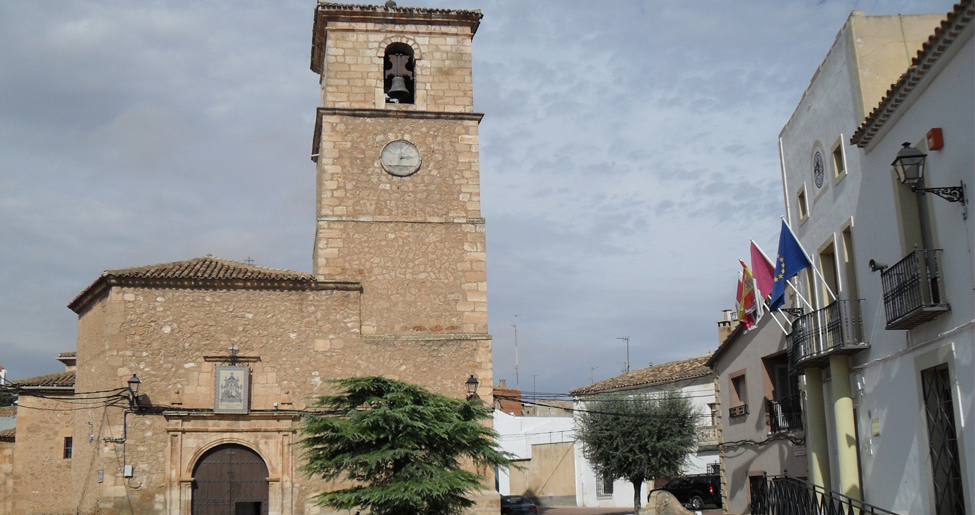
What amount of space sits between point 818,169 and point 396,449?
24.9ft

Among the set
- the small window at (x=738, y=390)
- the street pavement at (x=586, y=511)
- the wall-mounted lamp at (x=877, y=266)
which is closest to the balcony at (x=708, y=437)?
the street pavement at (x=586, y=511)

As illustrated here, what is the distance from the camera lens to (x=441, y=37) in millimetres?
21828

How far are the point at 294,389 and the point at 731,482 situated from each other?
9.78 m

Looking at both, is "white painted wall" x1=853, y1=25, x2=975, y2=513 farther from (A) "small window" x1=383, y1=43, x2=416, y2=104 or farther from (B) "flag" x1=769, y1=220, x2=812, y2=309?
(A) "small window" x1=383, y1=43, x2=416, y2=104

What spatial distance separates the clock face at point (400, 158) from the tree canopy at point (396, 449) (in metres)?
6.96

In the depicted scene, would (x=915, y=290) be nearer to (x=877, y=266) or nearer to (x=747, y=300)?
(x=877, y=266)

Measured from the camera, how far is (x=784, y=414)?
1872 centimetres

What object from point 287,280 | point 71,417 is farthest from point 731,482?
point 71,417

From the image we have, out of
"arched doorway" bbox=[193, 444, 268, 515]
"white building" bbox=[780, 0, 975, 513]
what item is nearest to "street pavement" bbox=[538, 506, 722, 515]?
"arched doorway" bbox=[193, 444, 268, 515]

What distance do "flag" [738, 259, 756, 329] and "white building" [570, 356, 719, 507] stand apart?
13.9 metres

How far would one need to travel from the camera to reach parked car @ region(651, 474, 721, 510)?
27453 mm

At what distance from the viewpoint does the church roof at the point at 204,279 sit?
62.6 ft

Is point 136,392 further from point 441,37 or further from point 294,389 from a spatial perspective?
point 441,37

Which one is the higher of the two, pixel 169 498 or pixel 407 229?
pixel 407 229
